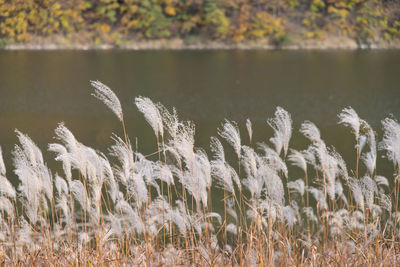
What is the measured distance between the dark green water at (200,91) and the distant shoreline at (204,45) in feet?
23.0

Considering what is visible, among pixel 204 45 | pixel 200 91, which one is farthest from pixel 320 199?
pixel 204 45

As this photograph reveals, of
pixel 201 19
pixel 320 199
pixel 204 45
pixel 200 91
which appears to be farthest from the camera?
pixel 201 19

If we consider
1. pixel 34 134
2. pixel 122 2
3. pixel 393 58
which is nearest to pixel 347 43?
pixel 393 58

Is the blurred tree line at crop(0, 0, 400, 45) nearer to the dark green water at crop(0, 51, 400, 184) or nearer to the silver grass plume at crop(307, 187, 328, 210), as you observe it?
the dark green water at crop(0, 51, 400, 184)

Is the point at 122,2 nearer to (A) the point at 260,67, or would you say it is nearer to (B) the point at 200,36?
(B) the point at 200,36

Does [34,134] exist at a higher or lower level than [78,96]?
lower

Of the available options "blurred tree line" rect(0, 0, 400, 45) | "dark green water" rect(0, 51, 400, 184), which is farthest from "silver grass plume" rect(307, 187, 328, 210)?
"blurred tree line" rect(0, 0, 400, 45)

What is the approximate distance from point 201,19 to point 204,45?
3.68 metres

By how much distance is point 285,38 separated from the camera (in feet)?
163

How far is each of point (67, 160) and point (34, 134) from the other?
473 inches

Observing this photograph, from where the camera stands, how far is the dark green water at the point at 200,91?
636 inches

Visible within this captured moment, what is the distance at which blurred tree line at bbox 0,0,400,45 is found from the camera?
50.8 meters

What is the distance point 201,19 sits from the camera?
172 ft

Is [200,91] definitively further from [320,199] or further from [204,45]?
[204,45]
